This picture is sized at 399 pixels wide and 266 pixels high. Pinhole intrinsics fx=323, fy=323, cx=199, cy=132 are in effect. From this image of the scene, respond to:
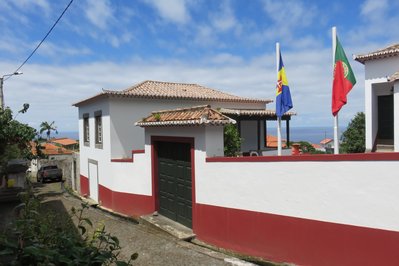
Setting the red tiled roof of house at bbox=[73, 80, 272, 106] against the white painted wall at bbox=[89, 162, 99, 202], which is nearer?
the red tiled roof of house at bbox=[73, 80, 272, 106]

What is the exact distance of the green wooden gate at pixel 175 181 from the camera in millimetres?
9315

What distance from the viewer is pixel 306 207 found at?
632 cm

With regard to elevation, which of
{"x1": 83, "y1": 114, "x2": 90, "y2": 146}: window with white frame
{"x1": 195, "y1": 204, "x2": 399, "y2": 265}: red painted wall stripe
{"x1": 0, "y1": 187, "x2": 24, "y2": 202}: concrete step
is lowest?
{"x1": 0, "y1": 187, "x2": 24, "y2": 202}: concrete step

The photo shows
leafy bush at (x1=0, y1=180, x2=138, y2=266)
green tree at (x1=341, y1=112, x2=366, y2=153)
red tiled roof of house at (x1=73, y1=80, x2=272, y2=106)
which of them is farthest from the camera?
green tree at (x1=341, y1=112, x2=366, y2=153)

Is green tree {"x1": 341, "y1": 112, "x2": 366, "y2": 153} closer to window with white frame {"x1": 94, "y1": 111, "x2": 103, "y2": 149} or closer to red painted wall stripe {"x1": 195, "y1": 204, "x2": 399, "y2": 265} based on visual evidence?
window with white frame {"x1": 94, "y1": 111, "x2": 103, "y2": 149}

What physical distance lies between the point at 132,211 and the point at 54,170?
20.1 m

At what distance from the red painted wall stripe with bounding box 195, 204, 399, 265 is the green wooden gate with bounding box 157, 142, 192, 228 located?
2.84 ft

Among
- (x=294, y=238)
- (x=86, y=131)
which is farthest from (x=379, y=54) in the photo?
(x=86, y=131)

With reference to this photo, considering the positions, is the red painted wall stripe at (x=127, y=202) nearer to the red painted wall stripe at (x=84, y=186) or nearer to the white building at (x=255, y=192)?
the white building at (x=255, y=192)

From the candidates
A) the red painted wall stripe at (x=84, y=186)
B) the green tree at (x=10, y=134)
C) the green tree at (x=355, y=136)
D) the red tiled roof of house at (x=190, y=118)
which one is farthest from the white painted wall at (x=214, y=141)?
the green tree at (x=355, y=136)

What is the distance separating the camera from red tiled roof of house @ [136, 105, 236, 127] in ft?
26.7

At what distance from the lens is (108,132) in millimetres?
14008

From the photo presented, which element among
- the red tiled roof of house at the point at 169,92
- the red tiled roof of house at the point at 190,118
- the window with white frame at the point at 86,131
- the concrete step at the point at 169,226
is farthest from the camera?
the window with white frame at the point at 86,131

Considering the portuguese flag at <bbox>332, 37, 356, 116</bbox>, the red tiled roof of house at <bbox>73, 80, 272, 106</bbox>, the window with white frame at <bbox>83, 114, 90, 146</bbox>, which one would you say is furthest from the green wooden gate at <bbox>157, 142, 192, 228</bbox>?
the window with white frame at <bbox>83, 114, 90, 146</bbox>
